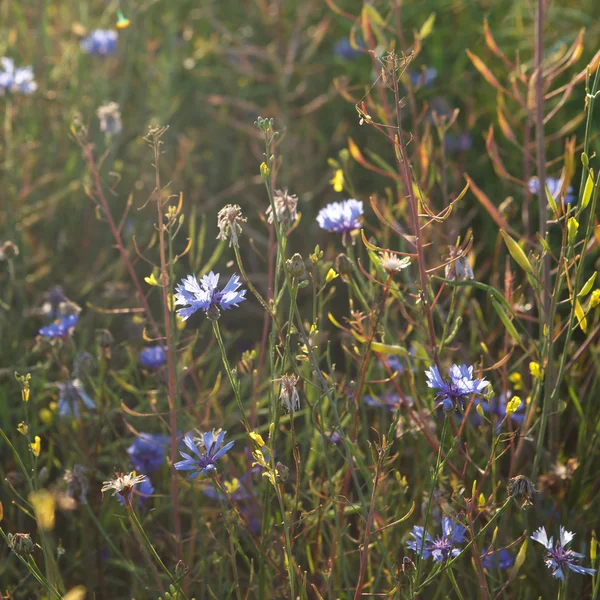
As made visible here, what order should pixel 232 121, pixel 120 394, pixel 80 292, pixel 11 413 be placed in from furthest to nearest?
pixel 232 121 → pixel 80 292 → pixel 120 394 → pixel 11 413

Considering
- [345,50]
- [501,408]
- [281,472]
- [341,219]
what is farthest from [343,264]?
[345,50]

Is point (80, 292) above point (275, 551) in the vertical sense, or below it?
above

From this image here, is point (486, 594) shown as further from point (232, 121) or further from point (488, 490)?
point (232, 121)

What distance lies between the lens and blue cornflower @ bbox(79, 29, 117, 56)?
1.89 m

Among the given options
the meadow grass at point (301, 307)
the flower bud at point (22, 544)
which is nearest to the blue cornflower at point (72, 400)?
the meadow grass at point (301, 307)

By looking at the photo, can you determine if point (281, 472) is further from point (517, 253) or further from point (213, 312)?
point (517, 253)

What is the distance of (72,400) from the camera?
117 cm

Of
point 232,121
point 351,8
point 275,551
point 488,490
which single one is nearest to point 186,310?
point 275,551

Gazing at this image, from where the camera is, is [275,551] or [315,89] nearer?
[275,551]

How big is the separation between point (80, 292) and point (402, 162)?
0.94 metres

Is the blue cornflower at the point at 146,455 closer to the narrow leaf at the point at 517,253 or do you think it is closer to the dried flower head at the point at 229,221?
the dried flower head at the point at 229,221

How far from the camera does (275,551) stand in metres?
1.08

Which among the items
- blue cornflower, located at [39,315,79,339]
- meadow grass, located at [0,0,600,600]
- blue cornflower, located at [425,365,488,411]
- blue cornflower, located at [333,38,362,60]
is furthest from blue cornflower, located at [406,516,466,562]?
blue cornflower, located at [333,38,362,60]

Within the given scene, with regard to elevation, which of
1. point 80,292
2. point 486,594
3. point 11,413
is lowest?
point 486,594
